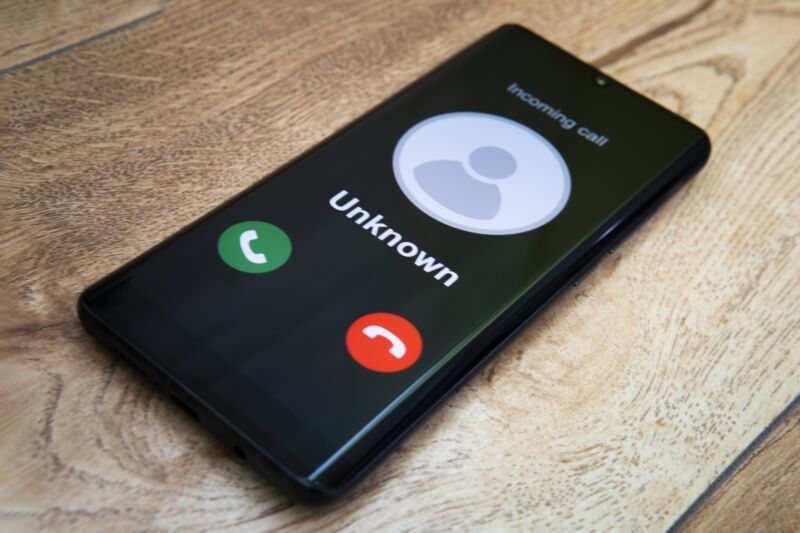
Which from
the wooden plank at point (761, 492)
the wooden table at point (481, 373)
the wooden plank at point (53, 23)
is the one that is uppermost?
the wooden plank at point (53, 23)

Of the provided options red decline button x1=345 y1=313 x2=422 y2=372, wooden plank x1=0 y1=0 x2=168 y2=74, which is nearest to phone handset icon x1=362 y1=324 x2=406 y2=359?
red decline button x1=345 y1=313 x2=422 y2=372

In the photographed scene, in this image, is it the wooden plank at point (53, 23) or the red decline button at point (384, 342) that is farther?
the wooden plank at point (53, 23)

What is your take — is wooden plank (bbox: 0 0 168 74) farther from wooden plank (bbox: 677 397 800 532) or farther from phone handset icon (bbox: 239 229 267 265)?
wooden plank (bbox: 677 397 800 532)

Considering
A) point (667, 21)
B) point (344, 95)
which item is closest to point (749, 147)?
point (667, 21)

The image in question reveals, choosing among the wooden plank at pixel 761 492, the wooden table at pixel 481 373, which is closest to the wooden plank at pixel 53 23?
the wooden table at pixel 481 373

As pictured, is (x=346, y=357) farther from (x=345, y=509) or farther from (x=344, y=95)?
(x=344, y=95)

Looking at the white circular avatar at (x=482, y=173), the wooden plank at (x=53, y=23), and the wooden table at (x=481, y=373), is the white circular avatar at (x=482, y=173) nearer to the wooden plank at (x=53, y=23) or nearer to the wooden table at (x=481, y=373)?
the wooden table at (x=481, y=373)

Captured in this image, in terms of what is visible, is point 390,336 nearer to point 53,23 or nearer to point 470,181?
point 470,181

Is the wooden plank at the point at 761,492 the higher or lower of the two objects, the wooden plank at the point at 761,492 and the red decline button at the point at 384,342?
the lower
